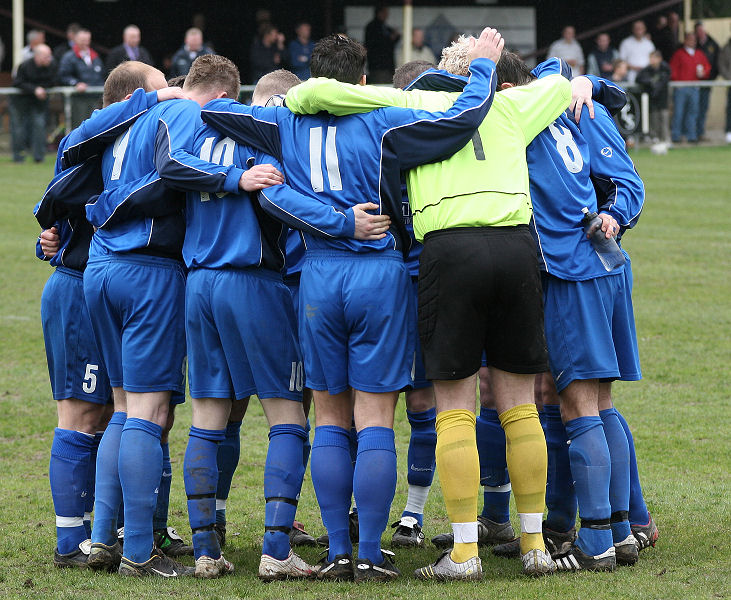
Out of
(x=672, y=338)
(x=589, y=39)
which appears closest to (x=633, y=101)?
(x=589, y=39)

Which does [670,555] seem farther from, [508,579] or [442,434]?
[442,434]

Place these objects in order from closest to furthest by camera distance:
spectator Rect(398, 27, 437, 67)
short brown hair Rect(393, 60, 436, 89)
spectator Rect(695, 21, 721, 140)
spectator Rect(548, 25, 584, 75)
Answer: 1. short brown hair Rect(393, 60, 436, 89)
2. spectator Rect(695, 21, 721, 140)
3. spectator Rect(548, 25, 584, 75)
4. spectator Rect(398, 27, 437, 67)

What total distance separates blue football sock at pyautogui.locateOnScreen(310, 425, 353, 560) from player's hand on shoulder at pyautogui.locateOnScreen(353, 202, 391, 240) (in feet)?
2.76

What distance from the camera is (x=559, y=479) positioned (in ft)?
16.7

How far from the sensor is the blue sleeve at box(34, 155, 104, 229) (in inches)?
197

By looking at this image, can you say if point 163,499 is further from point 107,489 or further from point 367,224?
point 367,224

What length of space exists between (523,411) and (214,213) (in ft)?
5.00

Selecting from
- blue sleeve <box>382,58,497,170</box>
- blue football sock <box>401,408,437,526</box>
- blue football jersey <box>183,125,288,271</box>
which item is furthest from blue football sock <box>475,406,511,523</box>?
blue sleeve <box>382,58,497,170</box>

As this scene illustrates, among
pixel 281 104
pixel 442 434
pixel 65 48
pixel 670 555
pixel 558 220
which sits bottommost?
pixel 670 555

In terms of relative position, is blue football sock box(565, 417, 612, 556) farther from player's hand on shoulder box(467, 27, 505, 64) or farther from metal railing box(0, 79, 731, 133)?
metal railing box(0, 79, 731, 133)

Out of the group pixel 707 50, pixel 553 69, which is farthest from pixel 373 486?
pixel 707 50

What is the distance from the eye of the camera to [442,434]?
15.0 ft

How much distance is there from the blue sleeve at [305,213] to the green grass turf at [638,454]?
1.42 metres

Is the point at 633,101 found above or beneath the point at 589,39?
beneath
